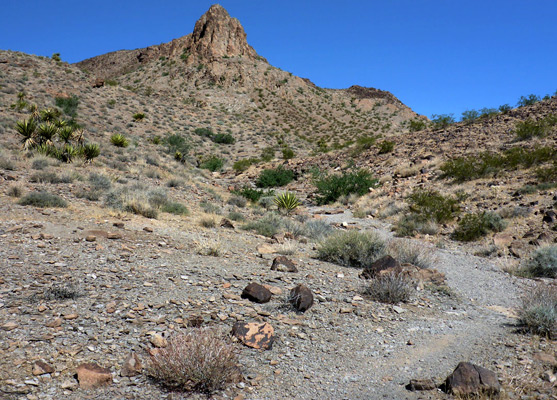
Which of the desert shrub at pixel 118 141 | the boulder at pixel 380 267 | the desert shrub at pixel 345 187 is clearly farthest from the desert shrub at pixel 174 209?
the desert shrub at pixel 118 141

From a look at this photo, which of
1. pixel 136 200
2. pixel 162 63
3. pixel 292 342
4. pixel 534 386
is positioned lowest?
pixel 292 342

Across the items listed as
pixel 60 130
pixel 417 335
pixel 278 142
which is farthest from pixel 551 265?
pixel 278 142

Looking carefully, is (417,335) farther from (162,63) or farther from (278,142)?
(162,63)

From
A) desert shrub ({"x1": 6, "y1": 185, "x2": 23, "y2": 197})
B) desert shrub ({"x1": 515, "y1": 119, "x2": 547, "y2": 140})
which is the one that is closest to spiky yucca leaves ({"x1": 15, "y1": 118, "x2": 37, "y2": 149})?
desert shrub ({"x1": 6, "y1": 185, "x2": 23, "y2": 197})

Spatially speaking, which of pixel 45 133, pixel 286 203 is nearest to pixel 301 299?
pixel 286 203

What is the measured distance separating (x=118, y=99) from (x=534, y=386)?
4280cm

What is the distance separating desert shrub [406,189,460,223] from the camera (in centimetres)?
1330

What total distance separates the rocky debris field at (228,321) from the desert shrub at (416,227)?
15.4 feet

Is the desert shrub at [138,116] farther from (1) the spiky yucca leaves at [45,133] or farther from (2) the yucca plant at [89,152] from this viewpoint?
(2) the yucca plant at [89,152]

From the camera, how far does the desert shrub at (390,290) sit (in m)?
5.86

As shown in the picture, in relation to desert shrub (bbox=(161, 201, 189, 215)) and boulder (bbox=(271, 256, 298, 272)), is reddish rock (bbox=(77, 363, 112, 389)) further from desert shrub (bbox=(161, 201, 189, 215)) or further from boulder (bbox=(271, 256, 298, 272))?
desert shrub (bbox=(161, 201, 189, 215))

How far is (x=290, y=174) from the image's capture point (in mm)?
26266

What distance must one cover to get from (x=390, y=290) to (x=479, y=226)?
7.38m

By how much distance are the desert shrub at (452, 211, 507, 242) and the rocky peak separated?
5186 cm
